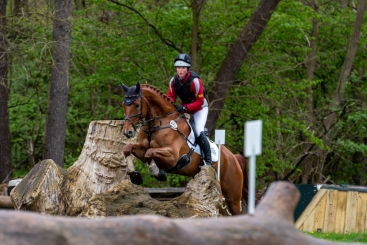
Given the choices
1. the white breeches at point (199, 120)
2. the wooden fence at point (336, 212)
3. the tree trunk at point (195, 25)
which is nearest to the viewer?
the white breeches at point (199, 120)

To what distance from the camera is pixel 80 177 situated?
27.3 feet

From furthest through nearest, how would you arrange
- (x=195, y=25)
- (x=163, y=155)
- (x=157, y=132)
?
1. (x=195, y=25)
2. (x=157, y=132)
3. (x=163, y=155)

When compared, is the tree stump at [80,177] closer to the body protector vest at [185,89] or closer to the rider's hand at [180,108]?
the rider's hand at [180,108]

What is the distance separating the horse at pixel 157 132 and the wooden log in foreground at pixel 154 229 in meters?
5.07

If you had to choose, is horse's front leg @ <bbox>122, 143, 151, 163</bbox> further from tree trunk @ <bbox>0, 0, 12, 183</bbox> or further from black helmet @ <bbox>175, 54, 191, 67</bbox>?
tree trunk @ <bbox>0, 0, 12, 183</bbox>

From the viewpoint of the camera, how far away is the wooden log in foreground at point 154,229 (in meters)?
2.94

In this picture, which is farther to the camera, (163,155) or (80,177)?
(163,155)

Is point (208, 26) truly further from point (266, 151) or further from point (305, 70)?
point (305, 70)

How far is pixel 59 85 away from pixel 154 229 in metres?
12.1

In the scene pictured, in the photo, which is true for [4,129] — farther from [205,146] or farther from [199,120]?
[205,146]

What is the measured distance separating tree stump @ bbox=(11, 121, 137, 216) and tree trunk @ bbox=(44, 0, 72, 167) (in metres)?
5.69

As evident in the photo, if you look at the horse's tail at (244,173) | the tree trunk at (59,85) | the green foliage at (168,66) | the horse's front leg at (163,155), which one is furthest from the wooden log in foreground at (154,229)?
the green foliage at (168,66)

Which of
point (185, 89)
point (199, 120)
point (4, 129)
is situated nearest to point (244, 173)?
point (199, 120)

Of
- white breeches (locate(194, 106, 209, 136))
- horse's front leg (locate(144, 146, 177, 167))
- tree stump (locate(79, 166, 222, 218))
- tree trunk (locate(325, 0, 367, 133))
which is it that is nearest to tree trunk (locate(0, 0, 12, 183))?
white breeches (locate(194, 106, 209, 136))
